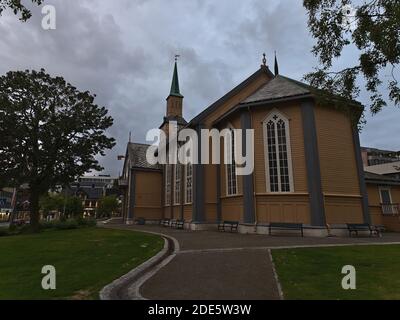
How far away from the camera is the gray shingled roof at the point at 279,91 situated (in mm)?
19473

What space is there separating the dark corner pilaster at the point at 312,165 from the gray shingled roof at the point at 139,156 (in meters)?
22.1

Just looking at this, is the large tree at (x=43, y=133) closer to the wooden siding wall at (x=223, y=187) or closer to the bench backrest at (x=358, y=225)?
the wooden siding wall at (x=223, y=187)

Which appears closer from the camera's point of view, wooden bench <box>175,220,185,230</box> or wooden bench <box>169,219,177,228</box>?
wooden bench <box>175,220,185,230</box>

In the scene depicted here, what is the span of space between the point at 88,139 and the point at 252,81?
15.0 m

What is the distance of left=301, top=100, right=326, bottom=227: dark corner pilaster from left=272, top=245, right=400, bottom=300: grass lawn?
5.47 m

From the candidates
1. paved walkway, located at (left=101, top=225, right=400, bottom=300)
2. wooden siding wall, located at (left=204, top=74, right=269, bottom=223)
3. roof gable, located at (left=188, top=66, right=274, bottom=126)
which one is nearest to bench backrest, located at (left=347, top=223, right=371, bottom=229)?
wooden siding wall, located at (left=204, top=74, right=269, bottom=223)

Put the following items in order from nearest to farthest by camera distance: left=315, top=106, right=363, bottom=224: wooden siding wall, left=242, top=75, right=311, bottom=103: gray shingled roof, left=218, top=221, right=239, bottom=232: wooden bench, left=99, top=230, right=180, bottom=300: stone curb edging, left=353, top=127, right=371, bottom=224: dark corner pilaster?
left=99, top=230, right=180, bottom=300: stone curb edging, left=315, top=106, right=363, bottom=224: wooden siding wall, left=353, top=127, right=371, bottom=224: dark corner pilaster, left=242, top=75, right=311, bottom=103: gray shingled roof, left=218, top=221, right=239, bottom=232: wooden bench

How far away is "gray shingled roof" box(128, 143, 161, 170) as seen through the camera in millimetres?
36925

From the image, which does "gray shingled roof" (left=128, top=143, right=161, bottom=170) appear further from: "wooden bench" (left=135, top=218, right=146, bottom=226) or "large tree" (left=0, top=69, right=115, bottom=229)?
"large tree" (left=0, top=69, right=115, bottom=229)

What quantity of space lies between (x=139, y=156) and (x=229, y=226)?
21.2 meters

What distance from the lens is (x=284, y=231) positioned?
1773 centimetres
